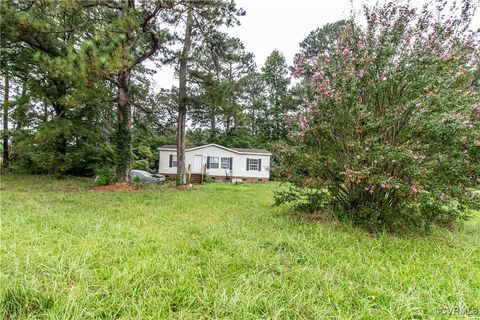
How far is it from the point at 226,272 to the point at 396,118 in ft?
11.1

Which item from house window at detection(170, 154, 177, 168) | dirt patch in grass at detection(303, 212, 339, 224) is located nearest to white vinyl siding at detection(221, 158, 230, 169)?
house window at detection(170, 154, 177, 168)

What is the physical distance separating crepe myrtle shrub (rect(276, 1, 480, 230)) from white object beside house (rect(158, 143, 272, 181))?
1342 centimetres

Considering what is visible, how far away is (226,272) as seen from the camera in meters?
2.48

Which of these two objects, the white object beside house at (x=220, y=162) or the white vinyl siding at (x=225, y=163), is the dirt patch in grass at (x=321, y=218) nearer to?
the white object beside house at (x=220, y=162)

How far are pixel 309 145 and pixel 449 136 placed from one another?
2.03 meters

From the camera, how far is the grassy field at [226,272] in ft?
6.19

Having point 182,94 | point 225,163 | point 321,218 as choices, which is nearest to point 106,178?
point 182,94

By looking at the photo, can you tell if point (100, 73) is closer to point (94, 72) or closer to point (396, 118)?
point (94, 72)

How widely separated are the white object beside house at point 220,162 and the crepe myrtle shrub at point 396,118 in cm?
1342

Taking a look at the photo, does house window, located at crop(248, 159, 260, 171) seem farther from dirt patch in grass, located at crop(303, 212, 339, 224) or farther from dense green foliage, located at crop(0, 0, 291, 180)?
dirt patch in grass, located at crop(303, 212, 339, 224)

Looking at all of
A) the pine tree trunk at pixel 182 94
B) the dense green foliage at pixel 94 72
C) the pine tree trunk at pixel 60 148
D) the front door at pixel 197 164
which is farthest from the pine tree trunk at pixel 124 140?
the front door at pixel 197 164

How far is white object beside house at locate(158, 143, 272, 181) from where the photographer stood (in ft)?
58.3

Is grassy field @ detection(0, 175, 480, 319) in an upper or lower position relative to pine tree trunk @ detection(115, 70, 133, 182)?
lower

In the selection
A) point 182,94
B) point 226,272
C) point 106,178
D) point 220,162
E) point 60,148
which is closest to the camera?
point 226,272
